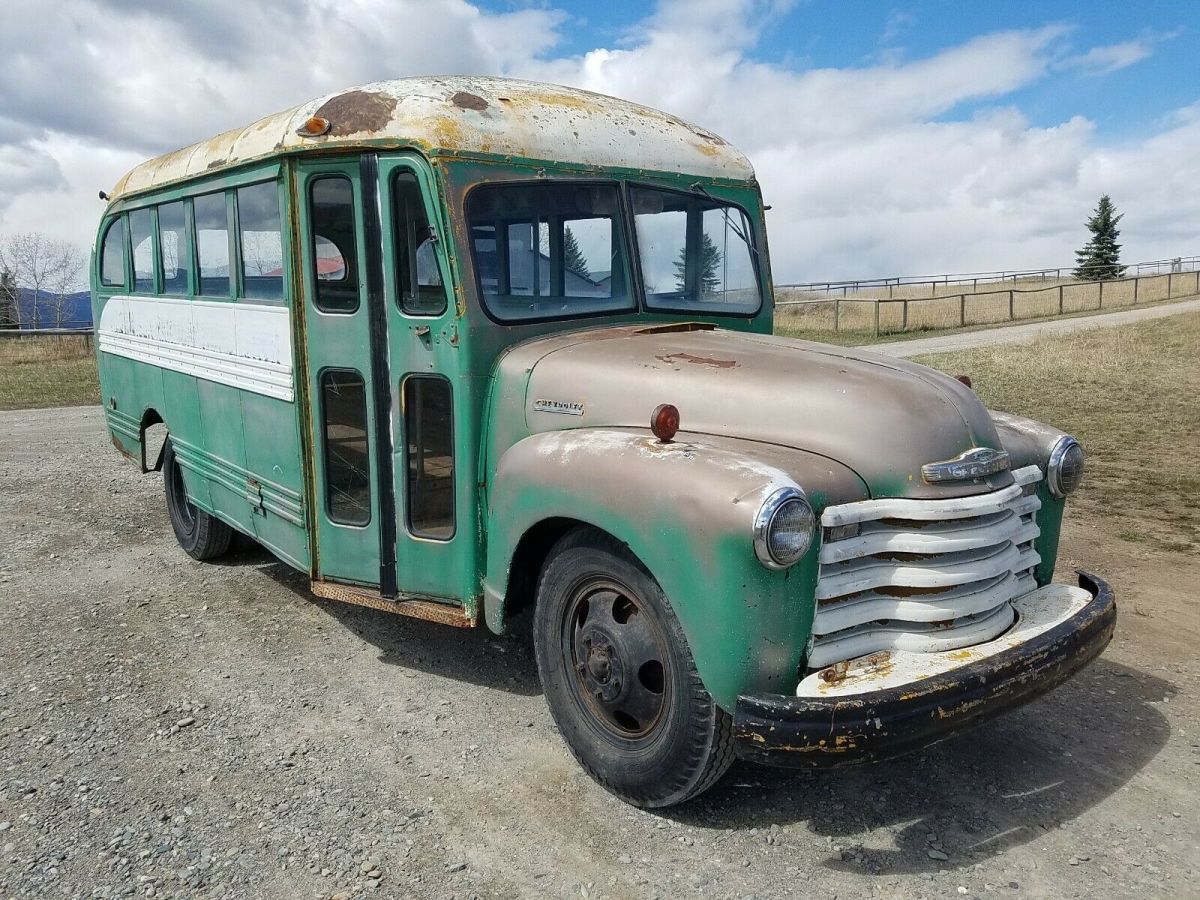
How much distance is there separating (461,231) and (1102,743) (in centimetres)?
324

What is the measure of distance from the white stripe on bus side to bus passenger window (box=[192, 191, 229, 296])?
0.37 feet

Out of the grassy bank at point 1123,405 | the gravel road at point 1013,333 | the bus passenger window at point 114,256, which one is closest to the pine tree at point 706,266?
the grassy bank at point 1123,405

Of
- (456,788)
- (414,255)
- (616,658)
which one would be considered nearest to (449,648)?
(456,788)

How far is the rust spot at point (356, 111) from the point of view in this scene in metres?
4.04

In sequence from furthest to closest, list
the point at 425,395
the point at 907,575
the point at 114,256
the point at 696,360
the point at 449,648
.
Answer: the point at 114,256 < the point at 449,648 < the point at 425,395 < the point at 696,360 < the point at 907,575

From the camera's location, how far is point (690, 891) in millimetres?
2912

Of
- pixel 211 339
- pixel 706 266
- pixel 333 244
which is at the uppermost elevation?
pixel 333 244

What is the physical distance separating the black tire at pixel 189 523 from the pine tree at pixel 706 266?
3.47 metres

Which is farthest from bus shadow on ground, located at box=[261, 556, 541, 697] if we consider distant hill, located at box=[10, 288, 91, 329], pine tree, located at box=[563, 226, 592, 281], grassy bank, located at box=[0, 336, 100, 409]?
distant hill, located at box=[10, 288, 91, 329]

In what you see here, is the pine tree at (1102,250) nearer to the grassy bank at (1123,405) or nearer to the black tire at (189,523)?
the grassy bank at (1123,405)

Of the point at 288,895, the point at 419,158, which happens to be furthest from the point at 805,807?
the point at 419,158

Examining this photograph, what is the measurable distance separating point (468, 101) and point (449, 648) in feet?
8.50

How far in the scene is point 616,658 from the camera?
331 cm

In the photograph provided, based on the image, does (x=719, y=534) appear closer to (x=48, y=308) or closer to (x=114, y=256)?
(x=114, y=256)
